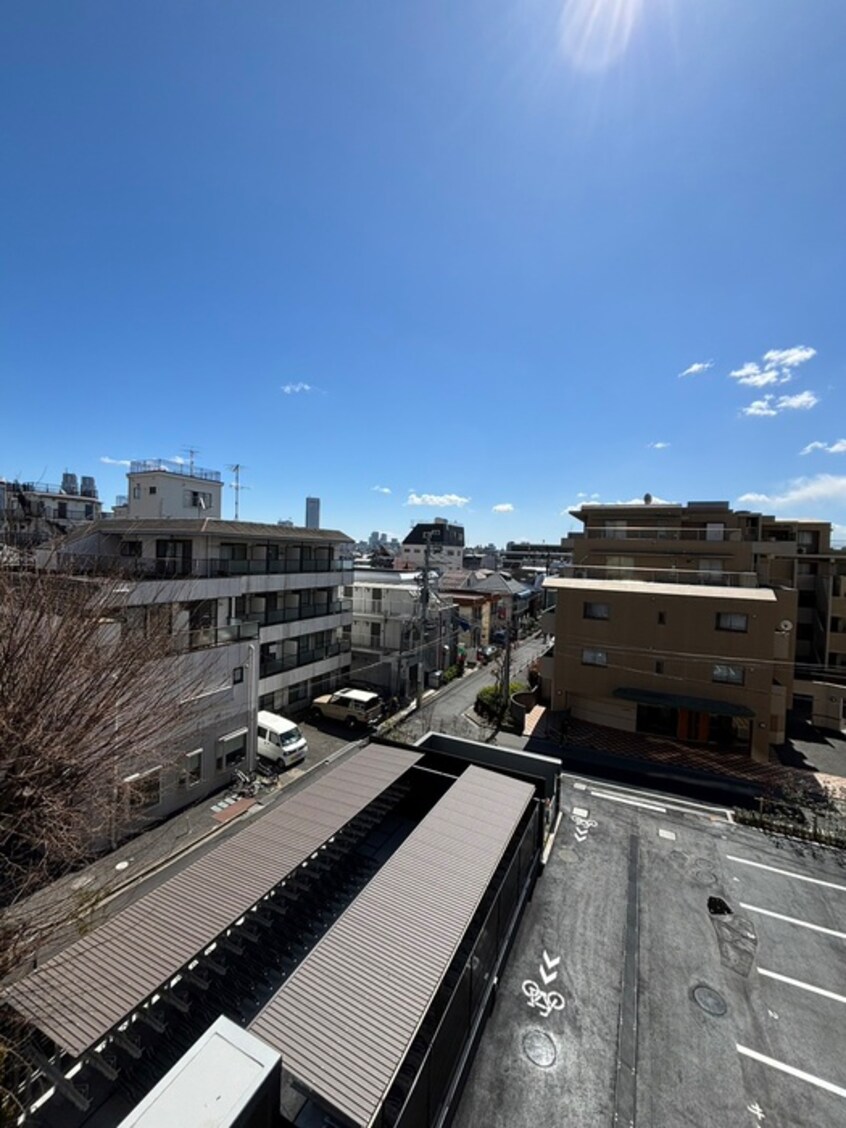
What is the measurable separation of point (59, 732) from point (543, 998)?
8403mm

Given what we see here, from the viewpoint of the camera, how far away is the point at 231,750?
15.3m

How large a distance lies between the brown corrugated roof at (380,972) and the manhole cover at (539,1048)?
6.66 feet

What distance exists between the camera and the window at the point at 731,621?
60.2ft

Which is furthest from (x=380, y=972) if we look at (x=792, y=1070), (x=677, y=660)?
(x=677, y=660)

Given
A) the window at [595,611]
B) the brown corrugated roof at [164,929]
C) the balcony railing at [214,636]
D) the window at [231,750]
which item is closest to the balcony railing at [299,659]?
the balcony railing at [214,636]

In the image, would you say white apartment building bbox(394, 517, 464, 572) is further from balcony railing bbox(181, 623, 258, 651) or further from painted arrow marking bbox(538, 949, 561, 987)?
painted arrow marking bbox(538, 949, 561, 987)

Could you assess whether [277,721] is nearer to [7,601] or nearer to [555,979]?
[7,601]

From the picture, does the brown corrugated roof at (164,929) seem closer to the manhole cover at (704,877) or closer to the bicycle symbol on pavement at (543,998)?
the bicycle symbol on pavement at (543,998)

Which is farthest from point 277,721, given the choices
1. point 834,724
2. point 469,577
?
point 469,577

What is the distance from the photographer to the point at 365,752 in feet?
35.2

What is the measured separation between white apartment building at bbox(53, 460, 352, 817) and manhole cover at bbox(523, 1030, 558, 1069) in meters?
9.34

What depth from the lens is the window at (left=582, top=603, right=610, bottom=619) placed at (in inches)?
815

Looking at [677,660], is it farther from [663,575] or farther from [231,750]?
[231,750]

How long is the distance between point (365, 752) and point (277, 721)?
325 inches
